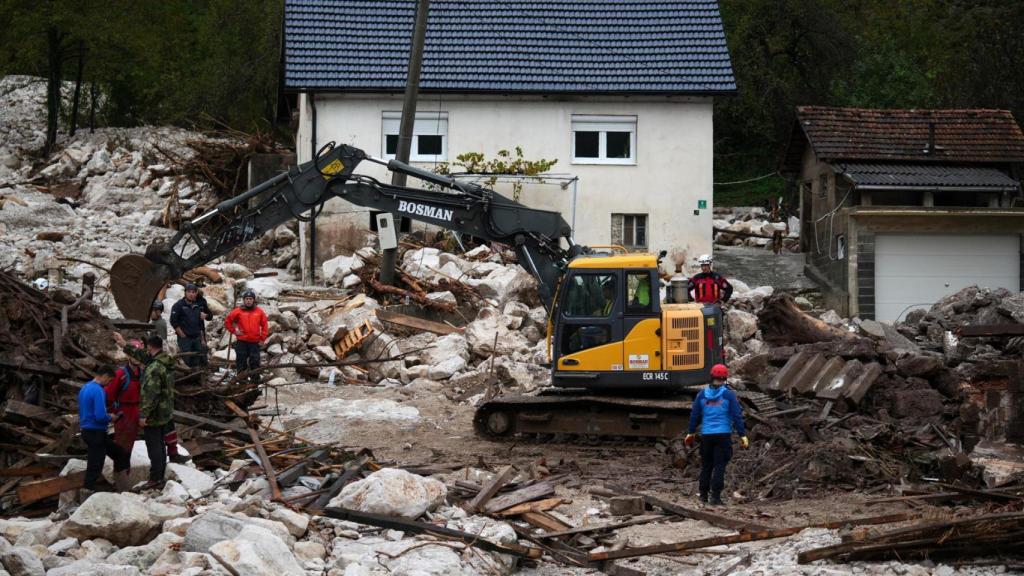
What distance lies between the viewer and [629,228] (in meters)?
30.0

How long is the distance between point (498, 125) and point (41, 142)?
16.6 m

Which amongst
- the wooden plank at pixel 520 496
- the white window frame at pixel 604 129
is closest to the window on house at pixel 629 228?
the white window frame at pixel 604 129

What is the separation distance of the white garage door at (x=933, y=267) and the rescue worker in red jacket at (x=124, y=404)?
63.2 feet

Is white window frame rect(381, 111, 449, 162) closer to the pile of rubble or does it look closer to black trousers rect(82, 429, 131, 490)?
the pile of rubble

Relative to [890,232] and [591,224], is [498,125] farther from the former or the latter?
[890,232]

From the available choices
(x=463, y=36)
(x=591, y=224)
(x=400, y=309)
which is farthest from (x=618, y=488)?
(x=463, y=36)

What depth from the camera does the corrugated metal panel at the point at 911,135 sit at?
29.3 metres

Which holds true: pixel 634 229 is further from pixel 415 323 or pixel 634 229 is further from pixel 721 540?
pixel 721 540

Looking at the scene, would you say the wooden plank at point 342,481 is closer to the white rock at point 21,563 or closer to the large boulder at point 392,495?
the large boulder at point 392,495

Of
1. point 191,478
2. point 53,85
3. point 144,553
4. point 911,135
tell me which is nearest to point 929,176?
point 911,135

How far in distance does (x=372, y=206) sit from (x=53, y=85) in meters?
23.5

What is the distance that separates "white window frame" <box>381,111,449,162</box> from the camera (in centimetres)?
2972

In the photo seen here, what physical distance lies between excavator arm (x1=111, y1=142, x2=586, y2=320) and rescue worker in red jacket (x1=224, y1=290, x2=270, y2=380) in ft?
4.35

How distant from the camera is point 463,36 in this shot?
1209 inches
